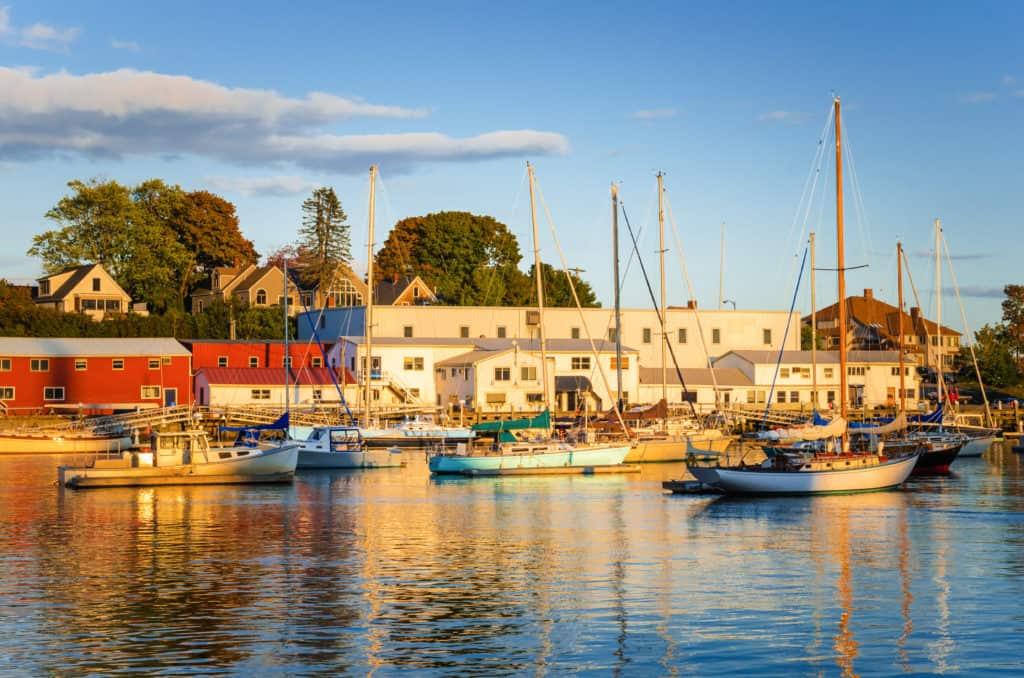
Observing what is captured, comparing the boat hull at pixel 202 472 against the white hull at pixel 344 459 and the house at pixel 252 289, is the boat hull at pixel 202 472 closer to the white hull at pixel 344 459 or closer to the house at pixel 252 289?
the white hull at pixel 344 459

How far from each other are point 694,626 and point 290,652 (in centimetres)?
865

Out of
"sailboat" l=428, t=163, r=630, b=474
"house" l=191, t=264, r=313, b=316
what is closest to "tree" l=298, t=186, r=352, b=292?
"house" l=191, t=264, r=313, b=316

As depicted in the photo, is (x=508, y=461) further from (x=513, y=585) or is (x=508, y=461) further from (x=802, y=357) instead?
(x=802, y=357)

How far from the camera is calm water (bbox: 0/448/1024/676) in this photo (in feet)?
83.8

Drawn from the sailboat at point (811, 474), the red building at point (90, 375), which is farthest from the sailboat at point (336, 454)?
the red building at point (90, 375)

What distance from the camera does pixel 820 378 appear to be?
384 feet

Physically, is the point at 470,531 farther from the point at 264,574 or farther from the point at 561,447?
the point at 561,447

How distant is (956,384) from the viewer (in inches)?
5704

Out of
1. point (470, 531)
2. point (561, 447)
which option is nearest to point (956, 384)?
point (561, 447)

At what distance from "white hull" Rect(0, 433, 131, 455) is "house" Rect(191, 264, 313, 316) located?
50087mm

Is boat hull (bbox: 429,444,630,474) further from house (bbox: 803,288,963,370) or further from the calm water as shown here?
house (bbox: 803,288,963,370)

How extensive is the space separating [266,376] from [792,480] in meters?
58.6

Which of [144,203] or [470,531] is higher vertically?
[144,203]

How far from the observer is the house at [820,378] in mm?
115062
